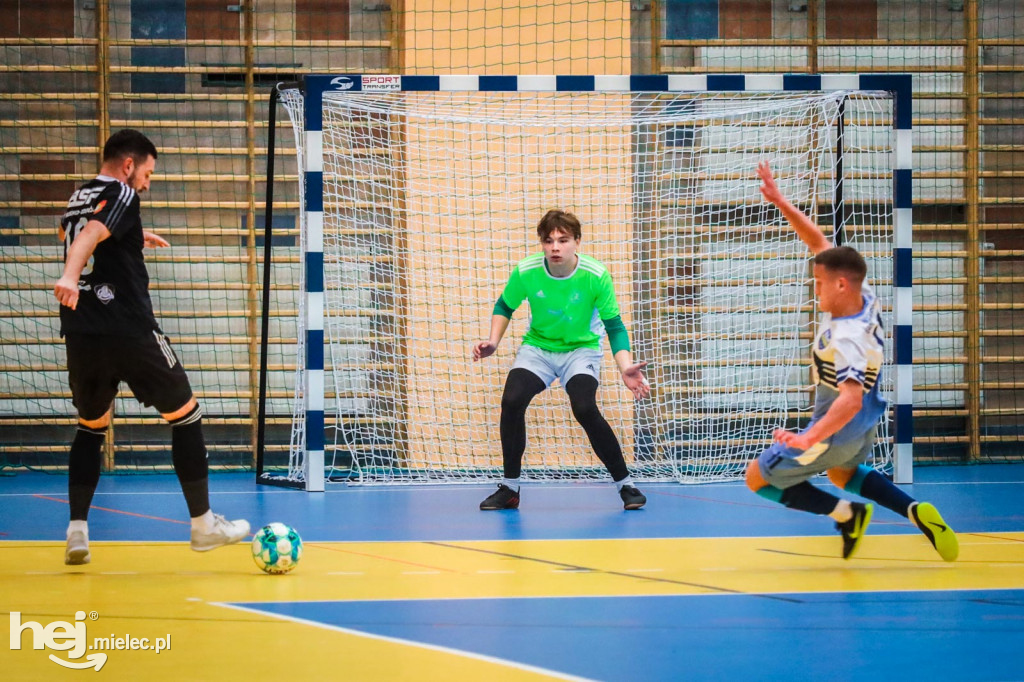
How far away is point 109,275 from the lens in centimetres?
404

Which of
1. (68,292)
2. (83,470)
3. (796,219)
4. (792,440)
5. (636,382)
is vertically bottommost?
(83,470)

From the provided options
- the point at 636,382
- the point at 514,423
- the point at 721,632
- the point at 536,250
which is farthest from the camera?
the point at 536,250

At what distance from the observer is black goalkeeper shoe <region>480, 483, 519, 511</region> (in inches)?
230

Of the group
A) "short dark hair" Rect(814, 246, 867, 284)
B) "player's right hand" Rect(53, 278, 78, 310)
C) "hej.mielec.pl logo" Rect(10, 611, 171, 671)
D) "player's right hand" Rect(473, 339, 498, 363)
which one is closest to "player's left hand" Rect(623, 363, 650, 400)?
"player's right hand" Rect(473, 339, 498, 363)

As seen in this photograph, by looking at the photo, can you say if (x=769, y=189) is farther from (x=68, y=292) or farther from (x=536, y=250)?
(x=536, y=250)

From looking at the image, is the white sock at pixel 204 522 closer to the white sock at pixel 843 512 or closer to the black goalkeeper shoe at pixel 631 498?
the white sock at pixel 843 512

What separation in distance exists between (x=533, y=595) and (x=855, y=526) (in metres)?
1.28

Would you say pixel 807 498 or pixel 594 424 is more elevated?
pixel 594 424

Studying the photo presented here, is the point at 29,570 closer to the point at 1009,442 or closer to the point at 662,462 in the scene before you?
the point at 662,462

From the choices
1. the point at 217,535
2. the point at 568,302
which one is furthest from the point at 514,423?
the point at 217,535

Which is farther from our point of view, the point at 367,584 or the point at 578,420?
the point at 578,420

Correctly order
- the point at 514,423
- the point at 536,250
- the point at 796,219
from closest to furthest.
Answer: the point at 796,219 → the point at 514,423 → the point at 536,250

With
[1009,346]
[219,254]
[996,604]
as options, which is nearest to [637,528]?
[996,604]

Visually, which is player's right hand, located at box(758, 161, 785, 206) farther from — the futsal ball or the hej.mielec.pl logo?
the hej.mielec.pl logo
